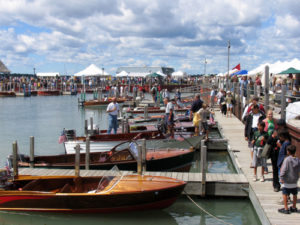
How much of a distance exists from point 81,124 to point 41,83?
52.6m

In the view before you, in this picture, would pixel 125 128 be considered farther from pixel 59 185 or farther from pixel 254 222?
pixel 254 222

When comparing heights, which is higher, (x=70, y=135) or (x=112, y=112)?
(x=112, y=112)

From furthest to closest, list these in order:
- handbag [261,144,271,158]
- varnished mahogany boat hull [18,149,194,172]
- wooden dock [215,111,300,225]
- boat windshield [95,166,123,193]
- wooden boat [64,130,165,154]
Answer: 1. wooden boat [64,130,165,154]
2. varnished mahogany boat hull [18,149,194,172]
3. boat windshield [95,166,123,193]
4. handbag [261,144,271,158]
5. wooden dock [215,111,300,225]

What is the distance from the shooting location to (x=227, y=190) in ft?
35.1

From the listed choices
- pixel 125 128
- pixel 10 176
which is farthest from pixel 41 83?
pixel 10 176

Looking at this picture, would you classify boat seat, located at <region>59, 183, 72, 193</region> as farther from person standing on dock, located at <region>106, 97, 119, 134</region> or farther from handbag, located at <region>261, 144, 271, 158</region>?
person standing on dock, located at <region>106, 97, 119, 134</region>

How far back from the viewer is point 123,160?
Answer: 507 inches

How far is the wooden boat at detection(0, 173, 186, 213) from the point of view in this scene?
9.66 m

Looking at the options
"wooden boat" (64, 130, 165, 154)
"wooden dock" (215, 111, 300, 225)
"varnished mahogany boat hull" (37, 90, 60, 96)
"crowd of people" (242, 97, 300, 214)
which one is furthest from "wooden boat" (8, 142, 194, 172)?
"varnished mahogany boat hull" (37, 90, 60, 96)

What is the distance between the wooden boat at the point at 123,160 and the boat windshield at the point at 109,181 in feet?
8.67

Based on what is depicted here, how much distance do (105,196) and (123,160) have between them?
3296 millimetres

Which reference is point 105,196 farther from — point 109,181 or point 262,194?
point 262,194

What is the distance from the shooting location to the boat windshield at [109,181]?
9758 millimetres

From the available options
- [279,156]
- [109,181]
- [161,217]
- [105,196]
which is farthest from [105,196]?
[279,156]
